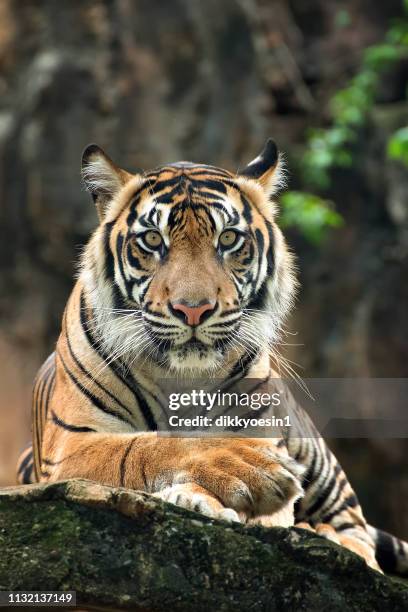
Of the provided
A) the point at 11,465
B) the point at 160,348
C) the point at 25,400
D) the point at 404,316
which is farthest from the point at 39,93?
the point at 160,348

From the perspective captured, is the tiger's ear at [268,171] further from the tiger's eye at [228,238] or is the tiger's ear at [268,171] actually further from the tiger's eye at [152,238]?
the tiger's eye at [152,238]

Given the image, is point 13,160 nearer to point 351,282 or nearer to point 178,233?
point 351,282

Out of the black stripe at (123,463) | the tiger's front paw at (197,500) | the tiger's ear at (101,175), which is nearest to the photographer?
the tiger's front paw at (197,500)

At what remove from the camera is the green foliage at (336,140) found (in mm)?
9320

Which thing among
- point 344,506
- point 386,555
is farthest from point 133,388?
point 386,555

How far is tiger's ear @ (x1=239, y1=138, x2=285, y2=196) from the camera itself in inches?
178

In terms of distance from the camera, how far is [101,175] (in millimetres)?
4340

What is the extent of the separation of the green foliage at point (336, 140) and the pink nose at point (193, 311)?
216 inches

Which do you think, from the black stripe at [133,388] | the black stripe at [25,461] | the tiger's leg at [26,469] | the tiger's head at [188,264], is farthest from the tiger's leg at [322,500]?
the black stripe at [25,461]

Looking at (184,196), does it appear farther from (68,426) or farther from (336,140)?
(336,140)

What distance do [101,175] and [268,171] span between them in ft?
2.52

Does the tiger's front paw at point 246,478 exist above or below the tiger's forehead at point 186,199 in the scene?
below

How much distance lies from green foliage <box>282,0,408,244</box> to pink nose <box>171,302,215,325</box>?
5482 mm

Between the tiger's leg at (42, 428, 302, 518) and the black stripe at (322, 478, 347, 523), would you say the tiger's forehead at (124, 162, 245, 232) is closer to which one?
the tiger's leg at (42, 428, 302, 518)
